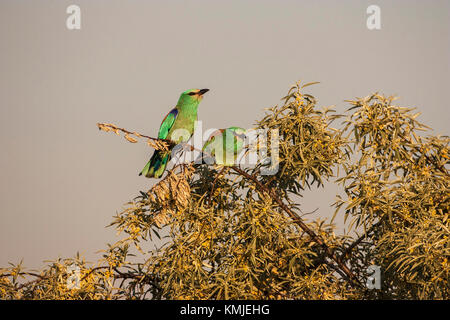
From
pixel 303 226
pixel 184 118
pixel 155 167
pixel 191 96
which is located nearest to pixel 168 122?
pixel 184 118

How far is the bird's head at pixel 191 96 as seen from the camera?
627 cm

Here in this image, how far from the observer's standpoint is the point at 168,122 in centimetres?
642

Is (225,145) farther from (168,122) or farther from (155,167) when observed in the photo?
(168,122)

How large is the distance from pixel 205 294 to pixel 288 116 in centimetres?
152

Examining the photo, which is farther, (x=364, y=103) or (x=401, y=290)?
(x=364, y=103)

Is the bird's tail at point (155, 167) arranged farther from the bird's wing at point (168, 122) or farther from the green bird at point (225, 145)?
the bird's wing at point (168, 122)

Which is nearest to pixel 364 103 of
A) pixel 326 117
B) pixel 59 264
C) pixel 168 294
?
pixel 326 117

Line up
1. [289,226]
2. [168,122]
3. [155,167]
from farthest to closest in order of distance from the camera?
[168,122] → [155,167] → [289,226]

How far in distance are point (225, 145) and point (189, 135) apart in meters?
1.69

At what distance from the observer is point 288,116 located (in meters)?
4.17

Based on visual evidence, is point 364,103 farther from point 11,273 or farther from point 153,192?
point 11,273

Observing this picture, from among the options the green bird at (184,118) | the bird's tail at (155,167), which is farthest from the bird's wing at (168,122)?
the bird's tail at (155,167)
